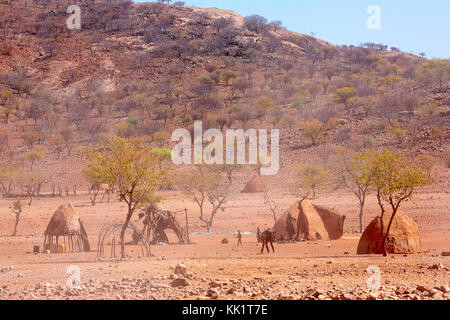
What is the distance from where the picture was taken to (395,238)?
17.1m

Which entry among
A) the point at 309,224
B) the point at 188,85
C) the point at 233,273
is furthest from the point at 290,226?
the point at 188,85

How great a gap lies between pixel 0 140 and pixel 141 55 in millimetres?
38787

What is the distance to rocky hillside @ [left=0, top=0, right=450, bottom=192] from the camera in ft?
173

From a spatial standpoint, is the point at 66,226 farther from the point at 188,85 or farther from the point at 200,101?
the point at 188,85

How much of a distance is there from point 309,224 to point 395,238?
659cm

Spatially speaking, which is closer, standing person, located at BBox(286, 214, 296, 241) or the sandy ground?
the sandy ground

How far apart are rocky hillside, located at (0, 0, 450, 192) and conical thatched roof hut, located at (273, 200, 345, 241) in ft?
73.6

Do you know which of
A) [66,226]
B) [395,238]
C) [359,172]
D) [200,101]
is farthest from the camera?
[200,101]

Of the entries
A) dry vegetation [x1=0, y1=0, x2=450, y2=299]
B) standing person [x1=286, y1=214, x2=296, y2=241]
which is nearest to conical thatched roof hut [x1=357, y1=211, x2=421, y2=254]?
A: dry vegetation [x1=0, y1=0, x2=450, y2=299]

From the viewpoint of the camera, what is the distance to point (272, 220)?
31891 millimetres

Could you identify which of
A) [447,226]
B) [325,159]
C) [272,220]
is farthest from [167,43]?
[447,226]

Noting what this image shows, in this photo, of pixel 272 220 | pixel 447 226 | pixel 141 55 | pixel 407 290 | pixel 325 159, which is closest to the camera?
pixel 407 290

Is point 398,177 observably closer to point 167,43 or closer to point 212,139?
point 212,139

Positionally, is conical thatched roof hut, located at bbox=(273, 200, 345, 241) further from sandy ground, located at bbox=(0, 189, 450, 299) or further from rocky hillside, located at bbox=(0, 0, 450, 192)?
rocky hillside, located at bbox=(0, 0, 450, 192)
